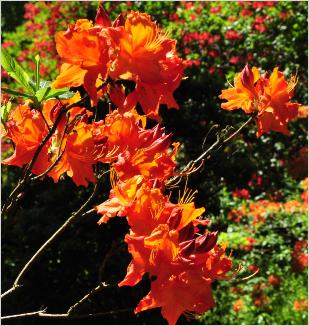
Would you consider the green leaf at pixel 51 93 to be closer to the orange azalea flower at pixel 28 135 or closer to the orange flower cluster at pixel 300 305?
the orange azalea flower at pixel 28 135

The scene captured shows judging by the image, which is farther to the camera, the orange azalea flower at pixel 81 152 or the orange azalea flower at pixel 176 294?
the orange azalea flower at pixel 81 152

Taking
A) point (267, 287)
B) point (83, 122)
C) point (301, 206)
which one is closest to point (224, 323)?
point (267, 287)

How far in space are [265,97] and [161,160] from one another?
0.49 metres

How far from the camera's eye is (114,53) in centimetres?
105

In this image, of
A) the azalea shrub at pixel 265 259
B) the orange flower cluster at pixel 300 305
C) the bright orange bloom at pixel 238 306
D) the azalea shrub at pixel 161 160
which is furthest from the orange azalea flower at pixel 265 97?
the bright orange bloom at pixel 238 306

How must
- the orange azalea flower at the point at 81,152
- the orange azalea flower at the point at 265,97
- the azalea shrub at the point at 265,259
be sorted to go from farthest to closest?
the azalea shrub at the point at 265,259 → the orange azalea flower at the point at 265,97 → the orange azalea flower at the point at 81,152

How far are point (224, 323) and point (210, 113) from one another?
5.73 ft

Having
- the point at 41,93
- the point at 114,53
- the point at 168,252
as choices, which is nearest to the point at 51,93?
the point at 41,93

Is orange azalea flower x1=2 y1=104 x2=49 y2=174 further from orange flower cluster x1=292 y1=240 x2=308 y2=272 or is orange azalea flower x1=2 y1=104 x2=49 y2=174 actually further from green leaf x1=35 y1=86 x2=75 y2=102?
orange flower cluster x1=292 y1=240 x2=308 y2=272

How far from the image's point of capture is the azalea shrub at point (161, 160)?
1045 millimetres

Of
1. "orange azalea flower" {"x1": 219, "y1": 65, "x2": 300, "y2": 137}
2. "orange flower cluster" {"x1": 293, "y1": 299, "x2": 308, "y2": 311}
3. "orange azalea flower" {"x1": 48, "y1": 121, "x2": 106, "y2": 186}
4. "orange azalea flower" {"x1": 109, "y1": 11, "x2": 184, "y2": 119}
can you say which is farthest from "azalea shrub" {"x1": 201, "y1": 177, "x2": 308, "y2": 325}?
"orange azalea flower" {"x1": 109, "y1": 11, "x2": 184, "y2": 119}

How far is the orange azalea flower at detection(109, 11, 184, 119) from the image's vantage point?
3.44 feet

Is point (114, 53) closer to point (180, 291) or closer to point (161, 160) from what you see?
point (161, 160)

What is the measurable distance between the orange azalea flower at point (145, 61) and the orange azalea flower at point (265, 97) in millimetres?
460
